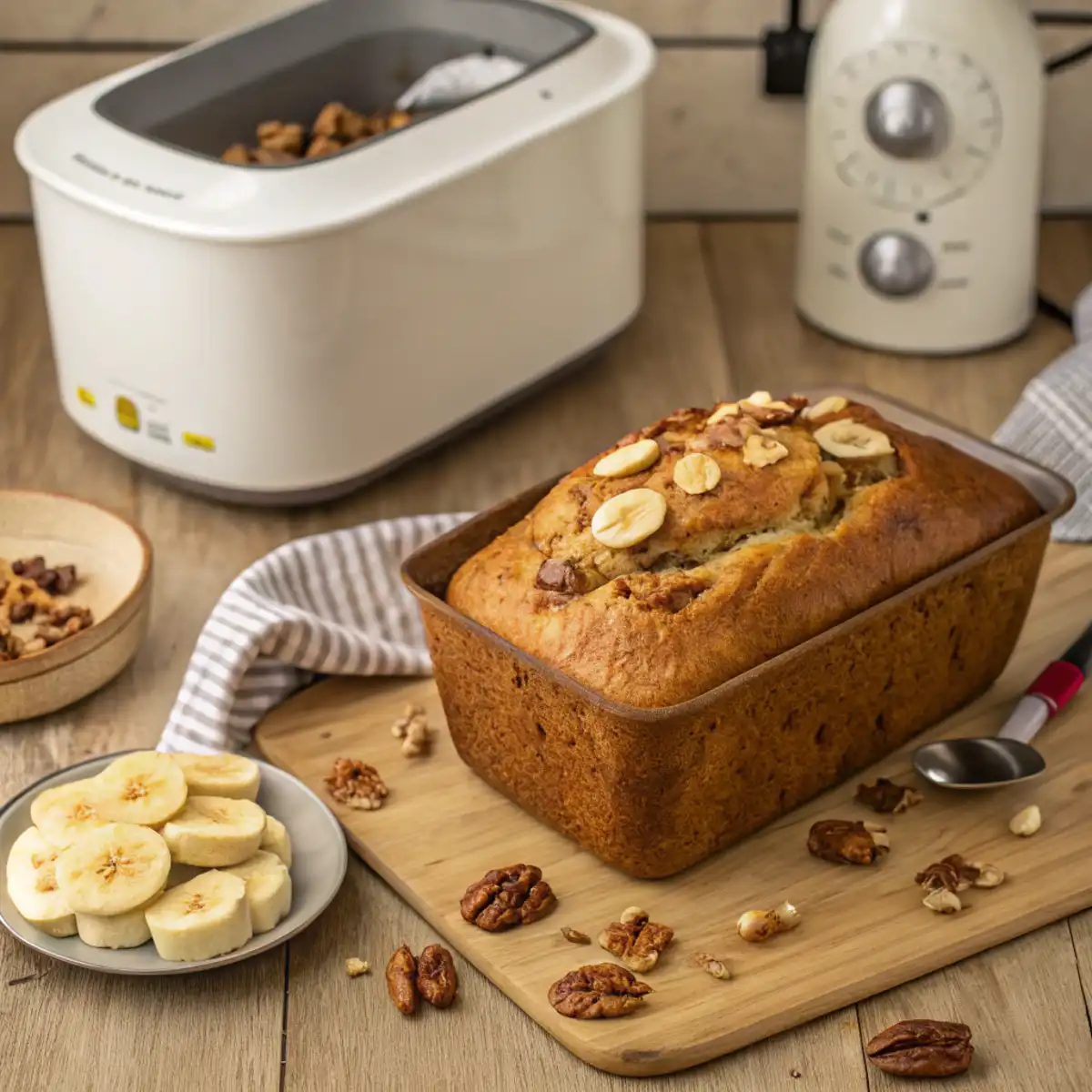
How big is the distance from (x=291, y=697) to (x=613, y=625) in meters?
0.34

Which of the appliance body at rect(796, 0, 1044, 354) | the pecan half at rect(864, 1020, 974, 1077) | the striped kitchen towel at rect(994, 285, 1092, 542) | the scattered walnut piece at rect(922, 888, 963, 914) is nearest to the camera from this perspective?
the pecan half at rect(864, 1020, 974, 1077)

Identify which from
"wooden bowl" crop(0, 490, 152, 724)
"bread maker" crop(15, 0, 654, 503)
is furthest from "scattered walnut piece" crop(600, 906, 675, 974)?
"bread maker" crop(15, 0, 654, 503)

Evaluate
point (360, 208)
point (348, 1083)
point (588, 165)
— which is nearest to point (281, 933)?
point (348, 1083)

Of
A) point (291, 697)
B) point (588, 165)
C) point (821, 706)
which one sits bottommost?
point (291, 697)

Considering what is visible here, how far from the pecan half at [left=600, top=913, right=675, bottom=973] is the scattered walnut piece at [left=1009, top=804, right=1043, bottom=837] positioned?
0.79 feet

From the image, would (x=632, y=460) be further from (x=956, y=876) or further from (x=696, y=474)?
(x=956, y=876)

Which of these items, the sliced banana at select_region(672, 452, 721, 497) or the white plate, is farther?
the sliced banana at select_region(672, 452, 721, 497)

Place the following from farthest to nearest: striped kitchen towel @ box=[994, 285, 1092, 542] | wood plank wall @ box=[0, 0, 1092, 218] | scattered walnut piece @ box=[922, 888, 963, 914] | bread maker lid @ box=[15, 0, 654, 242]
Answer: wood plank wall @ box=[0, 0, 1092, 218] → striped kitchen towel @ box=[994, 285, 1092, 542] → bread maker lid @ box=[15, 0, 654, 242] → scattered walnut piece @ box=[922, 888, 963, 914]

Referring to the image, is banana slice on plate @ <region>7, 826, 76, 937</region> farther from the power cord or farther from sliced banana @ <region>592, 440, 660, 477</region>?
the power cord

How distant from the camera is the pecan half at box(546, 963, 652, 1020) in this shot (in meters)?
0.98

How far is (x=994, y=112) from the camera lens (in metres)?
1.61

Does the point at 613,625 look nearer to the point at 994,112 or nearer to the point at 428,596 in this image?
the point at 428,596

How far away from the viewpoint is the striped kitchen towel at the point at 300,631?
123 centimetres

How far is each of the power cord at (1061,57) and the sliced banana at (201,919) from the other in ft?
3.67
